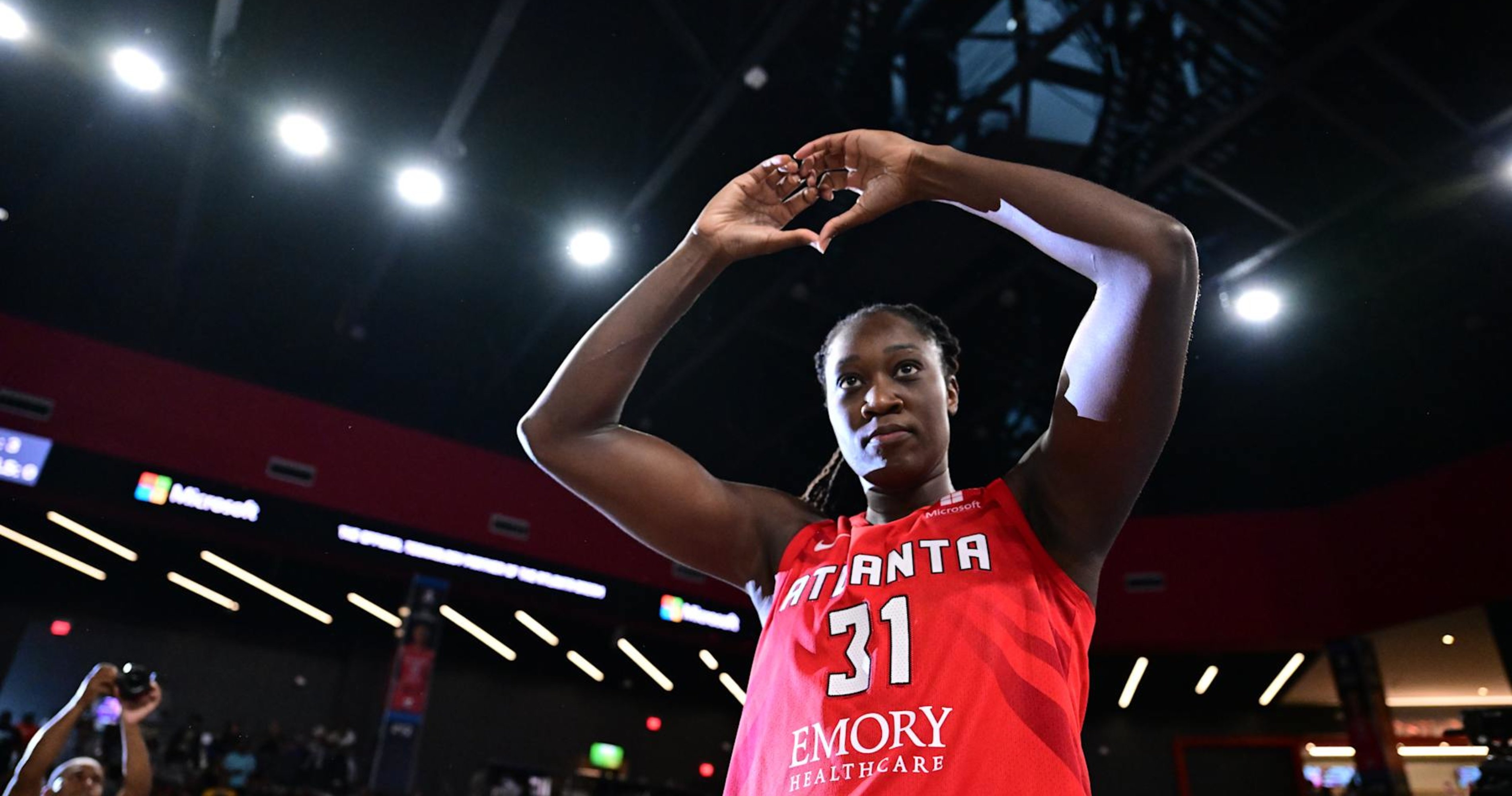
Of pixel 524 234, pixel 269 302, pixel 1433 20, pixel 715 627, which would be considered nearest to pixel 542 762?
pixel 715 627

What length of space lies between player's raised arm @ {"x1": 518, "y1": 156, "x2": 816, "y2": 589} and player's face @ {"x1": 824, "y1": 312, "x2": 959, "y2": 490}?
177 millimetres


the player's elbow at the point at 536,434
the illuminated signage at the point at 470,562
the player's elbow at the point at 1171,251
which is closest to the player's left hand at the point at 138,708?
the player's elbow at the point at 536,434

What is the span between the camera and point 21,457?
6.93m

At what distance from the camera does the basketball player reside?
1.08 m

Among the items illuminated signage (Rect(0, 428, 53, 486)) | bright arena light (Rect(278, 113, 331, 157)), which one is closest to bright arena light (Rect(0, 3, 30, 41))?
bright arena light (Rect(278, 113, 331, 157))

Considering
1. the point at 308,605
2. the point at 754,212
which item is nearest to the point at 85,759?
the point at 754,212

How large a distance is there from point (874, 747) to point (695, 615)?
28.6ft

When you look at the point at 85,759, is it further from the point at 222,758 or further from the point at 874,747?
the point at 222,758

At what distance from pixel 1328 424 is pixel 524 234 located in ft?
29.6

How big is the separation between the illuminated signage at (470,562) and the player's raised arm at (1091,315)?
790cm

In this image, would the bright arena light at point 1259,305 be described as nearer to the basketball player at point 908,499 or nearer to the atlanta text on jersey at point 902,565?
the basketball player at point 908,499

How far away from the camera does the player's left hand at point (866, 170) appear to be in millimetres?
1292

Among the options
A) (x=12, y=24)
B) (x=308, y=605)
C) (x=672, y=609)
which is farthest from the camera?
(x=308, y=605)

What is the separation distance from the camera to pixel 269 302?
30.9ft
